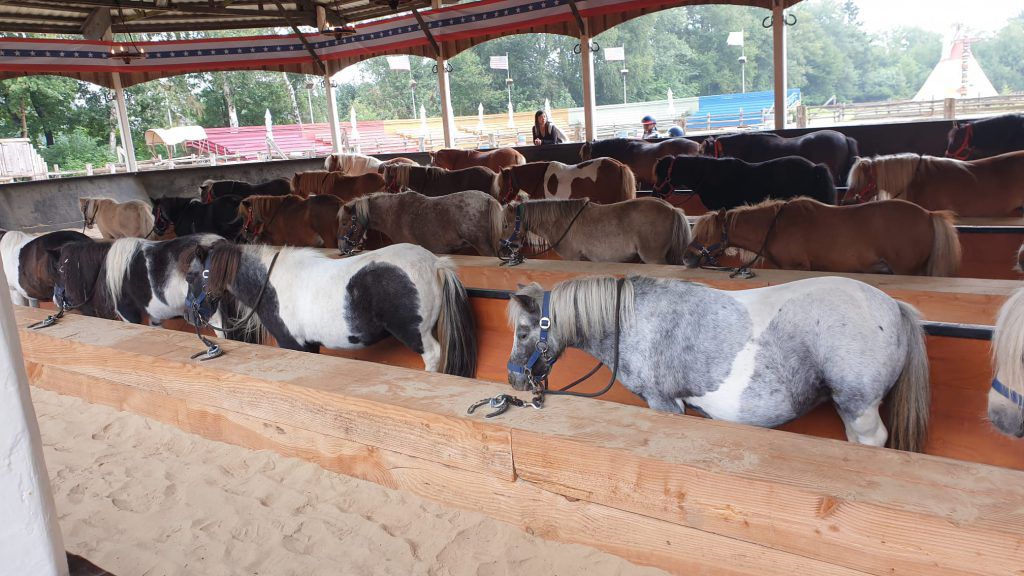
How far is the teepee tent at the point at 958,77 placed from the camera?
27.1 metres

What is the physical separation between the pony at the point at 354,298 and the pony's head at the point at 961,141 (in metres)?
7.58

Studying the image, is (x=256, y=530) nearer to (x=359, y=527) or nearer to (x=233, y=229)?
(x=359, y=527)

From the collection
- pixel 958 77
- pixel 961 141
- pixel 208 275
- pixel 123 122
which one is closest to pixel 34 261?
pixel 208 275

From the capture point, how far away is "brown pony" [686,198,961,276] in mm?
3709

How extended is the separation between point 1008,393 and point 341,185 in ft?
25.3

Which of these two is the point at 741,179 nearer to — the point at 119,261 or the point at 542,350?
the point at 542,350

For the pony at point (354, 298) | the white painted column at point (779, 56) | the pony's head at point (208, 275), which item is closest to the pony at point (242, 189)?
the pony's head at point (208, 275)

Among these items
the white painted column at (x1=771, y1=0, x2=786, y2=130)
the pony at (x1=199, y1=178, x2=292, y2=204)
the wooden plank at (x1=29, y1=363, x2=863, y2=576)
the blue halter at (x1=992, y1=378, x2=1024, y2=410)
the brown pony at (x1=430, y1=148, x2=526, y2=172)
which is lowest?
the wooden plank at (x1=29, y1=363, x2=863, y2=576)

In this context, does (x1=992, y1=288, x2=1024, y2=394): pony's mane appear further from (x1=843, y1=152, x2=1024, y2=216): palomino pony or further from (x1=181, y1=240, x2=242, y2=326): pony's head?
(x1=843, y1=152, x2=1024, y2=216): palomino pony

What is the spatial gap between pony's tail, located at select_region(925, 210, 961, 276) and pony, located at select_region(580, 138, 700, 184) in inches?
213

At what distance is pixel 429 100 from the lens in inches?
1494

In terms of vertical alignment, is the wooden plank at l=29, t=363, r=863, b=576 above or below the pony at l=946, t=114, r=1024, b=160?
below

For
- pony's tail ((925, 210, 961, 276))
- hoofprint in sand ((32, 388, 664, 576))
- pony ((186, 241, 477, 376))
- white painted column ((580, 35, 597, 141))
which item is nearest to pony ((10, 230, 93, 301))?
pony ((186, 241, 477, 376))

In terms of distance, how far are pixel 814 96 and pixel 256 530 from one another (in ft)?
127
